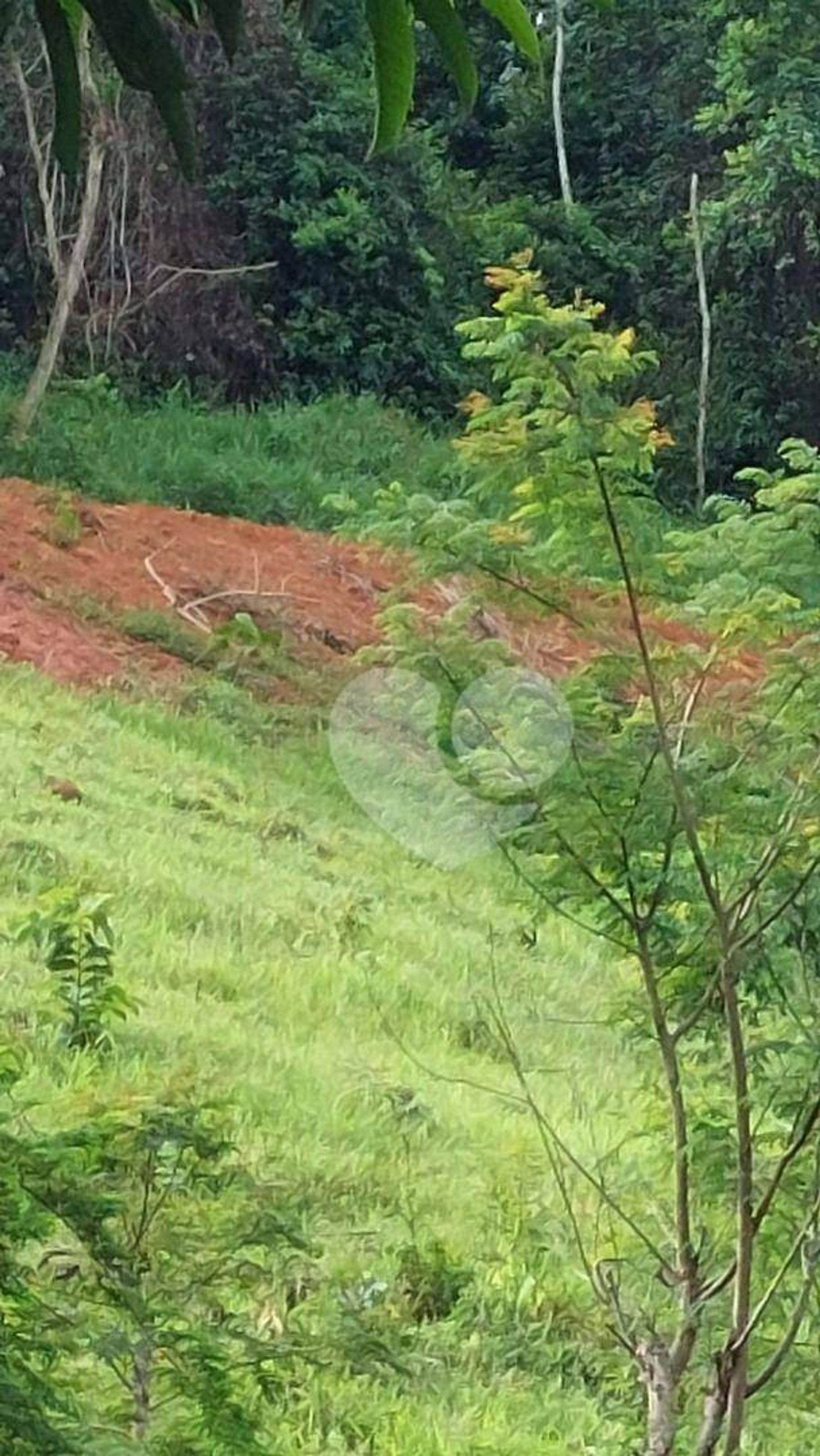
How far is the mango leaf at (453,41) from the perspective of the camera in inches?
42.9

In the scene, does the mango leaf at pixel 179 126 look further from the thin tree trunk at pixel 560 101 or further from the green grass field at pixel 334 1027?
the thin tree trunk at pixel 560 101

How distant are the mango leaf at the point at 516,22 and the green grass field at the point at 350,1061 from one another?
121 cm

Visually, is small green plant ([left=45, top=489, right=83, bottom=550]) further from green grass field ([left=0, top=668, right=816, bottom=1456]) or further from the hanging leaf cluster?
the hanging leaf cluster

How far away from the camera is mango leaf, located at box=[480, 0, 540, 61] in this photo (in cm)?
110

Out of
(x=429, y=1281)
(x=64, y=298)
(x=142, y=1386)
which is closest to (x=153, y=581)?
(x=64, y=298)

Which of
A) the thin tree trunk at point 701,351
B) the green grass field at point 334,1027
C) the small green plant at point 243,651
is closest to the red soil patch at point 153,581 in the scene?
the small green plant at point 243,651

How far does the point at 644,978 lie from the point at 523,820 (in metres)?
0.26

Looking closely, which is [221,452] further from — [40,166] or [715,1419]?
[715,1419]

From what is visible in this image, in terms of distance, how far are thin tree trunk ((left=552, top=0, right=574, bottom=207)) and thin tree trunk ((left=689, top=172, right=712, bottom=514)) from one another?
118 cm

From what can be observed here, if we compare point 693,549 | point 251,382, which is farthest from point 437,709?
point 251,382

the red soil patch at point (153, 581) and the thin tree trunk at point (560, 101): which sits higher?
the thin tree trunk at point (560, 101)

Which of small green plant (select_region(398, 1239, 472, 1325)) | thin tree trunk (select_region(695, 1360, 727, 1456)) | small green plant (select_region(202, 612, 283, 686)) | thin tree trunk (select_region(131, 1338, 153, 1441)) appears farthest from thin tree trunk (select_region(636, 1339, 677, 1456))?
small green plant (select_region(202, 612, 283, 686))

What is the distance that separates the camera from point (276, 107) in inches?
591

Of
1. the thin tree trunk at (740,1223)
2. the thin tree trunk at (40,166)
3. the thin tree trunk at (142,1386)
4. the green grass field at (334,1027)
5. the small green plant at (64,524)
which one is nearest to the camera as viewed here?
the thin tree trunk at (142,1386)
